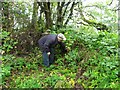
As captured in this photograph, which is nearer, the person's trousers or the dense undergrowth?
the dense undergrowth

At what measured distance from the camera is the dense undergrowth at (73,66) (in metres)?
6.88

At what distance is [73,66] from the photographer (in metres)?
7.93

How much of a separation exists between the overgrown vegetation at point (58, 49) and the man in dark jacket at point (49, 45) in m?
0.25

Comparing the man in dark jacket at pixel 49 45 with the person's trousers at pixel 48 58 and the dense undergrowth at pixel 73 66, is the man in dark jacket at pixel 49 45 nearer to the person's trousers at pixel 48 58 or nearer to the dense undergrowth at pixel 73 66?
the person's trousers at pixel 48 58

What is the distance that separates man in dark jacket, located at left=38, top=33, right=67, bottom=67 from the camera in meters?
8.06

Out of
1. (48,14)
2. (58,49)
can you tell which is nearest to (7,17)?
(48,14)

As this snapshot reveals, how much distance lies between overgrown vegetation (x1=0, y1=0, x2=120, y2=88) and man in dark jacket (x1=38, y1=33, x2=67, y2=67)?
0.25m

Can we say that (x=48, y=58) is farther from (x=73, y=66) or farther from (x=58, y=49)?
(x=73, y=66)

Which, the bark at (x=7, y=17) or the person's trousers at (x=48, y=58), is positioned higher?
the bark at (x=7, y=17)

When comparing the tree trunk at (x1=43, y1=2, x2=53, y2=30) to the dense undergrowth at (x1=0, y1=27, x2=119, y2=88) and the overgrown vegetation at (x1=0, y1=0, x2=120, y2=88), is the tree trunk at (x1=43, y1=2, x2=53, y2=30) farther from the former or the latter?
the dense undergrowth at (x1=0, y1=27, x2=119, y2=88)

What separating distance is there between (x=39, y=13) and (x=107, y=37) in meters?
3.13

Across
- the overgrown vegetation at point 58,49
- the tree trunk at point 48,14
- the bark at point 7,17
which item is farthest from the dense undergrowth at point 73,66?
the bark at point 7,17

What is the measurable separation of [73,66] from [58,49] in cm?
121

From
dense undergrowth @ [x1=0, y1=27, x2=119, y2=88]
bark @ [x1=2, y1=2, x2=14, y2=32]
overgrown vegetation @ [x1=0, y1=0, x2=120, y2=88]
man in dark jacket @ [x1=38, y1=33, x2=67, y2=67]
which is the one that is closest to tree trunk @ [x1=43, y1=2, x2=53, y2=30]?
overgrown vegetation @ [x1=0, y1=0, x2=120, y2=88]
